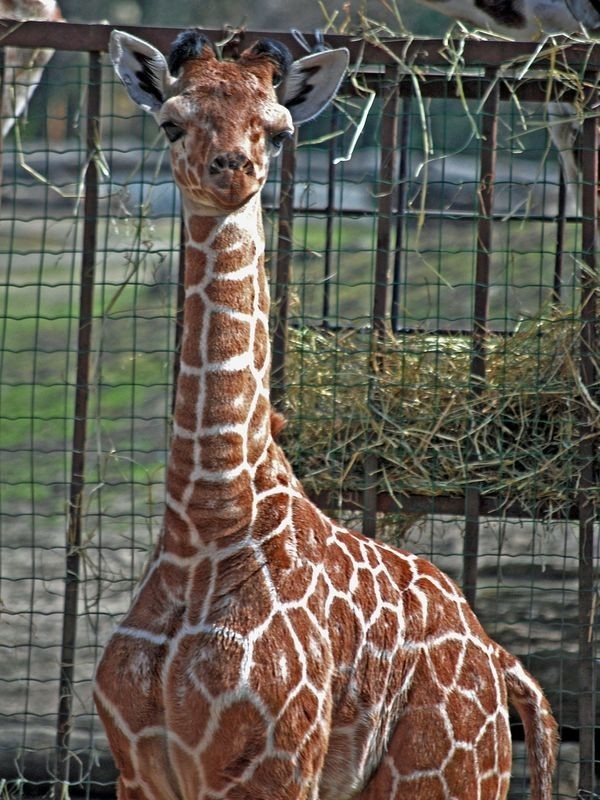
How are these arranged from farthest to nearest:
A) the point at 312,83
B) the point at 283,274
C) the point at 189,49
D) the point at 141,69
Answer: the point at 283,274 → the point at 312,83 → the point at 141,69 → the point at 189,49

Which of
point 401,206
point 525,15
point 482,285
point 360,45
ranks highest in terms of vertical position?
point 525,15

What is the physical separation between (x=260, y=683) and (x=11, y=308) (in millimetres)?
12547

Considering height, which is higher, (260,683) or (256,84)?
(256,84)

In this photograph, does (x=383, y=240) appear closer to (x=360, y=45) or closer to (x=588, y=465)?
(x=360, y=45)

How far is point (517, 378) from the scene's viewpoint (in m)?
4.93

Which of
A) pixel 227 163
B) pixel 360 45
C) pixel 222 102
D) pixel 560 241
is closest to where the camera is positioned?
pixel 227 163

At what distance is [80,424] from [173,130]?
1.74m

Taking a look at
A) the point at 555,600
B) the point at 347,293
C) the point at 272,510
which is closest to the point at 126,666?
the point at 272,510

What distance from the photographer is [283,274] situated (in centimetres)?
484

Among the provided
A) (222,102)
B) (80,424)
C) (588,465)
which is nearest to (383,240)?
(588,465)

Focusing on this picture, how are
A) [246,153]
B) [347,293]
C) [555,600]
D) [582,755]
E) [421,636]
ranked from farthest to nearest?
[347,293] < [555,600] < [582,755] < [421,636] < [246,153]

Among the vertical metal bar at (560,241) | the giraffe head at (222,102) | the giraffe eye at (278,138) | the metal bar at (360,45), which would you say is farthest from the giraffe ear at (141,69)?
the vertical metal bar at (560,241)

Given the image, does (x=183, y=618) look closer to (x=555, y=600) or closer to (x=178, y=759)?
(x=178, y=759)

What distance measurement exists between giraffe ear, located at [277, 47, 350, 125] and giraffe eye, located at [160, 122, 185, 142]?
1.71 ft
